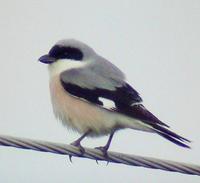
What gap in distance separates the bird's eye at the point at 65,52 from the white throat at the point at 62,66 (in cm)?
2

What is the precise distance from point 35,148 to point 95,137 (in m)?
0.47

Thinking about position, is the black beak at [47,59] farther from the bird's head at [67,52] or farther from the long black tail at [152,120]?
the long black tail at [152,120]

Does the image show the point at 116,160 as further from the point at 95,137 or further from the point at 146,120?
the point at 95,137

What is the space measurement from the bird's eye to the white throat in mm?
22

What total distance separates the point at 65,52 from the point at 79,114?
26cm

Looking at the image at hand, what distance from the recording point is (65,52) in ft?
6.93

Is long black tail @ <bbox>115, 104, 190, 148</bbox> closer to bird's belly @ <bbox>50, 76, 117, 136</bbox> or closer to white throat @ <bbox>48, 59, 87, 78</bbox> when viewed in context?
bird's belly @ <bbox>50, 76, 117, 136</bbox>

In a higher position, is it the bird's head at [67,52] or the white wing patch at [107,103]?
the bird's head at [67,52]

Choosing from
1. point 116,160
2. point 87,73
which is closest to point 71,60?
point 87,73

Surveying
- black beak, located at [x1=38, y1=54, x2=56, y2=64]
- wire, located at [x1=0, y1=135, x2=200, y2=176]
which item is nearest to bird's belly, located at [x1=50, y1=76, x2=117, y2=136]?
black beak, located at [x1=38, y1=54, x2=56, y2=64]

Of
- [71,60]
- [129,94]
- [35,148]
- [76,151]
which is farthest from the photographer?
[71,60]

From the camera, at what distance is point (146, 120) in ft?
5.73

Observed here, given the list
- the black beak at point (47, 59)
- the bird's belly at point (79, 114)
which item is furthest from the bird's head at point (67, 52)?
Answer: the bird's belly at point (79, 114)

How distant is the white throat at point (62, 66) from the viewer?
6.67 ft
